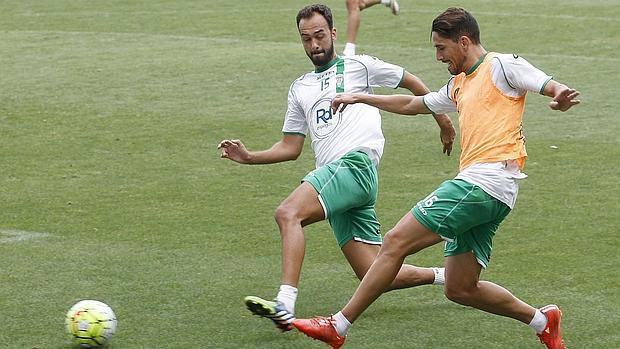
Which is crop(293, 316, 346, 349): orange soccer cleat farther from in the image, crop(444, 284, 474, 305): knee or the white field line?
the white field line

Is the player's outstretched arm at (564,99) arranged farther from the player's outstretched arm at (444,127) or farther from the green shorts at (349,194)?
the green shorts at (349,194)

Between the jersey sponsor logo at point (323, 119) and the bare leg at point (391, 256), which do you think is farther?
the jersey sponsor logo at point (323, 119)

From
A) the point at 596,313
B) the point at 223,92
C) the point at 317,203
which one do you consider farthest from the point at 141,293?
the point at 223,92

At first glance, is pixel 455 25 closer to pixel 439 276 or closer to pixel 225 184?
pixel 439 276

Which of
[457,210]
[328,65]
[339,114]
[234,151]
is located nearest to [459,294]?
[457,210]

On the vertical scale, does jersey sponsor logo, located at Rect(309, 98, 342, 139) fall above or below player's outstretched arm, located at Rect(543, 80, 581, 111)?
below

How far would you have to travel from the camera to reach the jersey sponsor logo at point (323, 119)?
845 centimetres

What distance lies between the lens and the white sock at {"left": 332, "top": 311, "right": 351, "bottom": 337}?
7.07 m

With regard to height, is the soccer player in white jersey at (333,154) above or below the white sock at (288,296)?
above

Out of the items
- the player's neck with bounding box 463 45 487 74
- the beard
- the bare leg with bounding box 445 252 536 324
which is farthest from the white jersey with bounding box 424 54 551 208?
the beard

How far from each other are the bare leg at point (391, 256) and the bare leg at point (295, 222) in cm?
69

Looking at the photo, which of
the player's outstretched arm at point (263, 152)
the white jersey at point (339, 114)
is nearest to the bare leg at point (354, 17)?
the white jersey at point (339, 114)

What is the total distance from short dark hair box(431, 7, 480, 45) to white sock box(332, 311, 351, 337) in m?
1.71

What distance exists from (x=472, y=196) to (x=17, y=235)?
4570 mm
